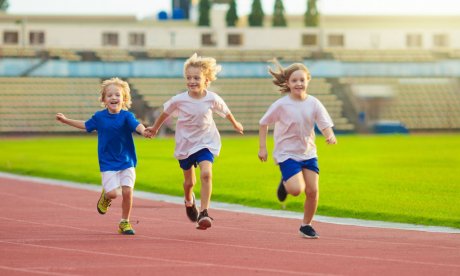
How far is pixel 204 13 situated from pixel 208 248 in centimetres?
7776

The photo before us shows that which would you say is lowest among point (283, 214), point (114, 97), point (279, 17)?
point (283, 214)

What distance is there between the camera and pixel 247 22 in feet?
311

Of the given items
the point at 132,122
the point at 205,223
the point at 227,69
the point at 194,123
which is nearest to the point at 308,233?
the point at 205,223

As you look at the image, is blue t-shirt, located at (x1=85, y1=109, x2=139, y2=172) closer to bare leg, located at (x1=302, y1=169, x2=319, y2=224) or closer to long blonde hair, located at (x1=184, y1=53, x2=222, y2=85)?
long blonde hair, located at (x1=184, y1=53, x2=222, y2=85)

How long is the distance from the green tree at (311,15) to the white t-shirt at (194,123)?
78389 mm

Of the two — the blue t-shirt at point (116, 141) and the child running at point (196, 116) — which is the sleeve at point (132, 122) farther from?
the child running at point (196, 116)

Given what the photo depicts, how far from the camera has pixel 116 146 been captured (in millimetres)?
13180

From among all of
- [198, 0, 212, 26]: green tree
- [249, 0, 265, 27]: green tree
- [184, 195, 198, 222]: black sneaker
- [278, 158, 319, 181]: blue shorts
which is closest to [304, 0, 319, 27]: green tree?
[249, 0, 265, 27]: green tree

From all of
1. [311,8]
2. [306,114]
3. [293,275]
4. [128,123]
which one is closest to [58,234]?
[128,123]

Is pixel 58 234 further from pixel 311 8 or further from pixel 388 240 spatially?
pixel 311 8

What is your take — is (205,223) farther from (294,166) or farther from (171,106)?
(171,106)

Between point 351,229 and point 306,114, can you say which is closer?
point 306,114

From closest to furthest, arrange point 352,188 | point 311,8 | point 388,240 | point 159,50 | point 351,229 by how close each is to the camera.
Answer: point 388,240 < point 351,229 < point 352,188 < point 159,50 < point 311,8

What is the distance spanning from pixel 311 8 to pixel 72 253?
8280 centimetres
